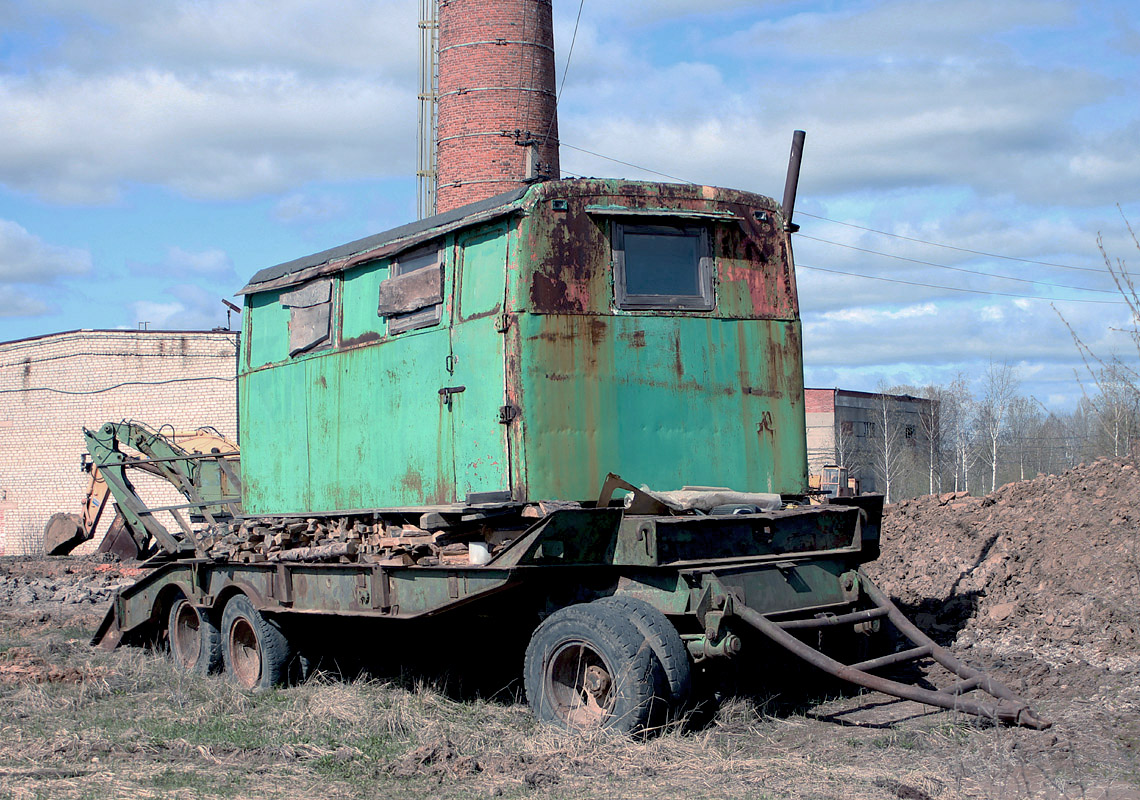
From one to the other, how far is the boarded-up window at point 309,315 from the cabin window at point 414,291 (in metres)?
0.93

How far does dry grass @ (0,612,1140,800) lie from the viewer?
5.59 meters

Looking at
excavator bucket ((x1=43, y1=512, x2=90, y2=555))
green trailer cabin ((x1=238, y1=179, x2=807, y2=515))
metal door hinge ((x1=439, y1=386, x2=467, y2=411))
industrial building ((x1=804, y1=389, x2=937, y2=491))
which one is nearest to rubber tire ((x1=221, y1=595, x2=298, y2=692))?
green trailer cabin ((x1=238, y1=179, x2=807, y2=515))

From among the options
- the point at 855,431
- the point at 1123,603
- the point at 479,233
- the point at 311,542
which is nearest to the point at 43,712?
the point at 311,542

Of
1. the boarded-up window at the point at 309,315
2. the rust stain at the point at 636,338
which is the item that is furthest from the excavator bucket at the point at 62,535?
the rust stain at the point at 636,338

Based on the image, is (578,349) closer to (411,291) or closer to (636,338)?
(636,338)

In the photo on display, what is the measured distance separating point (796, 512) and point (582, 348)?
1.79 metres

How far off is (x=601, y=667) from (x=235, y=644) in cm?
449

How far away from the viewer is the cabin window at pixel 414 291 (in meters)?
8.11

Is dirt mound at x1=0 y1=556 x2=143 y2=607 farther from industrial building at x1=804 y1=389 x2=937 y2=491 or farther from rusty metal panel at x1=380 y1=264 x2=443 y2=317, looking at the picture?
industrial building at x1=804 y1=389 x2=937 y2=491

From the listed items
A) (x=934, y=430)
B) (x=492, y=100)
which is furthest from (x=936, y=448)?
(x=492, y=100)

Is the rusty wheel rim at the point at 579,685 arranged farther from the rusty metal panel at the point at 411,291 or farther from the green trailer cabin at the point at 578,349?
the rusty metal panel at the point at 411,291

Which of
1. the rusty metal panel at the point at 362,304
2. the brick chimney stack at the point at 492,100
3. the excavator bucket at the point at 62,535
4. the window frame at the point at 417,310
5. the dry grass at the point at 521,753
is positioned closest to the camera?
the dry grass at the point at 521,753

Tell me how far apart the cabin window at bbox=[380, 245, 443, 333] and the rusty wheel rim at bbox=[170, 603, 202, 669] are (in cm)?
403

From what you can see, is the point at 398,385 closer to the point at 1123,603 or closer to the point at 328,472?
the point at 328,472
